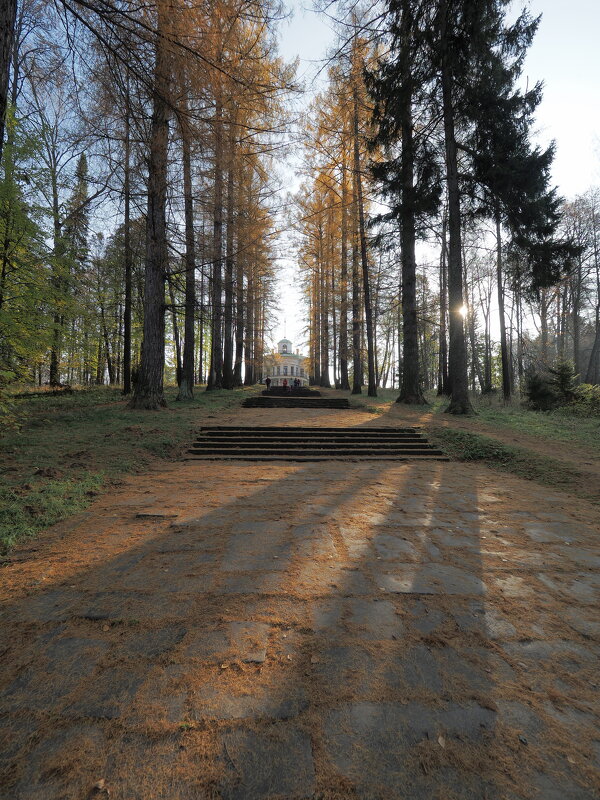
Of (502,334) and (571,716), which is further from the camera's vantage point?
(502,334)

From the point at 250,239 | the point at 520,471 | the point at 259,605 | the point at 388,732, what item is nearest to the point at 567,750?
the point at 388,732

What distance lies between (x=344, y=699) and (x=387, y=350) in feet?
134

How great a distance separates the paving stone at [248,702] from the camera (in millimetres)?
1380

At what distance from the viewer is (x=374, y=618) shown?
203 centimetres

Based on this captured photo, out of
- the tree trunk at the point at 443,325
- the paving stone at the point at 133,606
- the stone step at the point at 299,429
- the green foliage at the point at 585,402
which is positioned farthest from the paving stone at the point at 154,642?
the tree trunk at the point at 443,325

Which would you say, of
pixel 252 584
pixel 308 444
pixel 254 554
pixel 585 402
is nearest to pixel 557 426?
pixel 585 402

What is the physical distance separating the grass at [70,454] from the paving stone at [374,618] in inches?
112

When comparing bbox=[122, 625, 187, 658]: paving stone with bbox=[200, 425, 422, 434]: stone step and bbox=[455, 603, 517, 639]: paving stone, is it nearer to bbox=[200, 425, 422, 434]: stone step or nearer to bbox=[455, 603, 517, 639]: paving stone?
bbox=[455, 603, 517, 639]: paving stone

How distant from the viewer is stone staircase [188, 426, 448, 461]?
6.93 metres

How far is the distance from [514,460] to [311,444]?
3819 millimetres

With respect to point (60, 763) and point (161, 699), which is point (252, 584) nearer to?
point (161, 699)

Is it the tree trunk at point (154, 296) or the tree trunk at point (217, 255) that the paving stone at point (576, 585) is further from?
the tree trunk at point (154, 296)

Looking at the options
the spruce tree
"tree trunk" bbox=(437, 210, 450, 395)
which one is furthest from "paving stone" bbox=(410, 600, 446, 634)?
"tree trunk" bbox=(437, 210, 450, 395)

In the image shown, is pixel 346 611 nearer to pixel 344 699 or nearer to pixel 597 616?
pixel 344 699
